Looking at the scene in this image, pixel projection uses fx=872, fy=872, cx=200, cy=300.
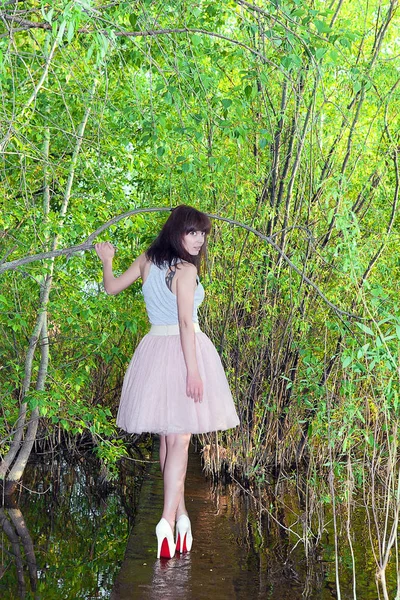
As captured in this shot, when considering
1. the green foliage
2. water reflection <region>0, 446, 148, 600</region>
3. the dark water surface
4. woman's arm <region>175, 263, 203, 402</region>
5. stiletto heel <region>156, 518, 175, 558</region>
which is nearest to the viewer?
the dark water surface

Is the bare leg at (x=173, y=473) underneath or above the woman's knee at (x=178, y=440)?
underneath

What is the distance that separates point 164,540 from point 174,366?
35.2 inches

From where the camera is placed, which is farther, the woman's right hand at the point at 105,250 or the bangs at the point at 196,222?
the bangs at the point at 196,222

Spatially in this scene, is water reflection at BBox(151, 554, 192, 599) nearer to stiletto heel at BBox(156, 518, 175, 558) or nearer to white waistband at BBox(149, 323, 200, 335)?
stiletto heel at BBox(156, 518, 175, 558)

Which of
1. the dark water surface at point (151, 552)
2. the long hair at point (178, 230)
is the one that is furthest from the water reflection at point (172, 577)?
the long hair at point (178, 230)

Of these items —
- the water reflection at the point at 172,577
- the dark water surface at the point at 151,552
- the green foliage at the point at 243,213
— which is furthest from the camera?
the green foliage at the point at 243,213

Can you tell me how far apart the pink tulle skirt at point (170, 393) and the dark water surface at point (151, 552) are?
703mm

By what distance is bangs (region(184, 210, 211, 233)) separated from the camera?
441 centimetres

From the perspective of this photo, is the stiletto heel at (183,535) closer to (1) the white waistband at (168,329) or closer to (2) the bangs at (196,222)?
(1) the white waistband at (168,329)

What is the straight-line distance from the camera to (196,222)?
14.5ft

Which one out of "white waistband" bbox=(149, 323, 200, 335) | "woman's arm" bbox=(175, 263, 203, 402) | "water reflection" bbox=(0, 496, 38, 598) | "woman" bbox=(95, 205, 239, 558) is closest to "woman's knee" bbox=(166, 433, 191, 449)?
"woman" bbox=(95, 205, 239, 558)

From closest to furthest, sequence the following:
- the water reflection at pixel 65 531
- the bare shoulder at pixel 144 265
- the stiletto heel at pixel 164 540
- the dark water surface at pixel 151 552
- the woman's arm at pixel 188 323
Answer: the dark water surface at pixel 151 552 < the woman's arm at pixel 188 323 < the stiletto heel at pixel 164 540 < the bare shoulder at pixel 144 265 < the water reflection at pixel 65 531

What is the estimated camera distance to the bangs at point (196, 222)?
174 inches

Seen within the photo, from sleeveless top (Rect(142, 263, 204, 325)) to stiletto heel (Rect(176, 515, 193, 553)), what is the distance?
41.8 inches
